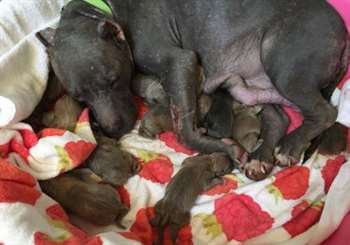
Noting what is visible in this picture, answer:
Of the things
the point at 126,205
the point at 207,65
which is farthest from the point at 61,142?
the point at 207,65

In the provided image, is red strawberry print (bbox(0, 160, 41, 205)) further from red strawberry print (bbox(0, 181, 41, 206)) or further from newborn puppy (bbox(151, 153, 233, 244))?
newborn puppy (bbox(151, 153, 233, 244))

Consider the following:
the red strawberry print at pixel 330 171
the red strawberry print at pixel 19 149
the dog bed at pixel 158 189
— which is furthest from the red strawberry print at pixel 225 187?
the red strawberry print at pixel 19 149

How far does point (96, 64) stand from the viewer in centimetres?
206

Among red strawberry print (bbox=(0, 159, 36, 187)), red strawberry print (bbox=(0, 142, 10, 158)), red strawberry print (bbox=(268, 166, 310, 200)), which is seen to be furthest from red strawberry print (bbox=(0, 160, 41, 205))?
red strawberry print (bbox=(268, 166, 310, 200))

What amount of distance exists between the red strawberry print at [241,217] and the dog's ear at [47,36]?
3.08ft

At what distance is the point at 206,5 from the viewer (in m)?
2.27

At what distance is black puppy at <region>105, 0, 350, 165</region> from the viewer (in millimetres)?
2051

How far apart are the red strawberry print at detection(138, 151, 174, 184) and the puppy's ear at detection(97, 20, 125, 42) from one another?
0.49 metres

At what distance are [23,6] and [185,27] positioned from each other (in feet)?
2.40

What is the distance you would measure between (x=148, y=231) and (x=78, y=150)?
1.25ft

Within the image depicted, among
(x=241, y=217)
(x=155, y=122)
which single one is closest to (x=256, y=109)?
(x=155, y=122)

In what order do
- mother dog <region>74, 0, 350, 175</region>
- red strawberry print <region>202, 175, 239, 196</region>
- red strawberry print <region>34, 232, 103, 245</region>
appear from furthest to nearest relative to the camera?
mother dog <region>74, 0, 350, 175</region> → red strawberry print <region>202, 175, 239, 196</region> → red strawberry print <region>34, 232, 103, 245</region>

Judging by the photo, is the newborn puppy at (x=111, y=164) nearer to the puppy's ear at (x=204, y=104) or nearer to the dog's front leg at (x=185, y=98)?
the dog's front leg at (x=185, y=98)

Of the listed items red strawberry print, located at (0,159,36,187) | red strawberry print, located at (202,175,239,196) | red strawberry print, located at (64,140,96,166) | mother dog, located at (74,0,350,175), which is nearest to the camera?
red strawberry print, located at (0,159,36,187)
